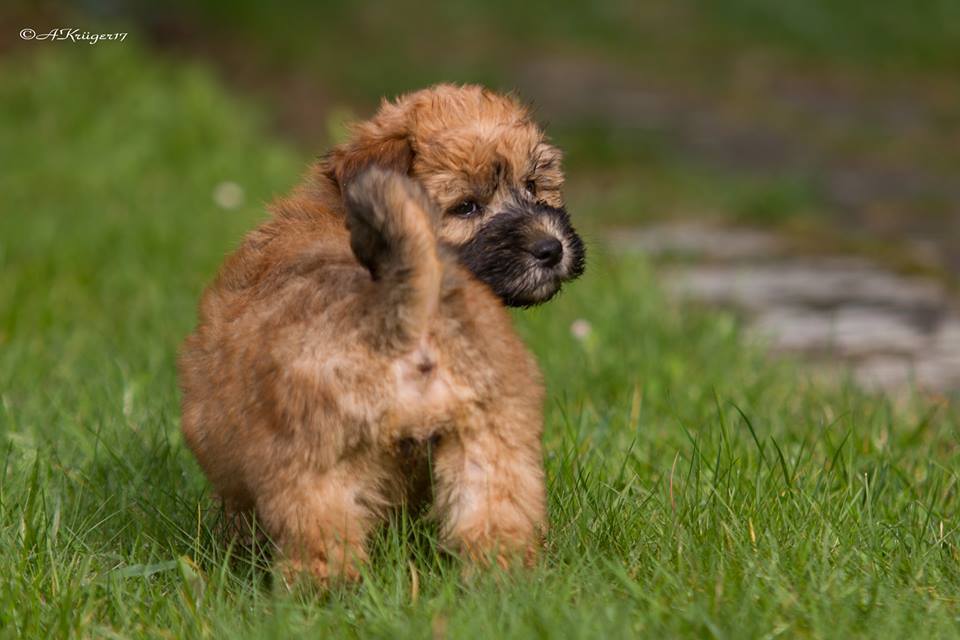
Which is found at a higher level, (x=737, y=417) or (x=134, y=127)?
(x=134, y=127)

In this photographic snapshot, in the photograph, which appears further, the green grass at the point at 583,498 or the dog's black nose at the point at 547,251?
the dog's black nose at the point at 547,251

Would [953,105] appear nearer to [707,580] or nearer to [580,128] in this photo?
[580,128]

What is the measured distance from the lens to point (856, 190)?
9938mm

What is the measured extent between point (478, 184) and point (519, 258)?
223mm

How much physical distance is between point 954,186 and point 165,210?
5.32 meters

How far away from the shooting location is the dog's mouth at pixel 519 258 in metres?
3.33

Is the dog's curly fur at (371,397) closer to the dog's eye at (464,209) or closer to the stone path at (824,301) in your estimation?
the dog's eye at (464,209)

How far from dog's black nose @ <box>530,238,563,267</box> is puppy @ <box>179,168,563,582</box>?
17.7 inches

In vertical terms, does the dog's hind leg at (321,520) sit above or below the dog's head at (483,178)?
below

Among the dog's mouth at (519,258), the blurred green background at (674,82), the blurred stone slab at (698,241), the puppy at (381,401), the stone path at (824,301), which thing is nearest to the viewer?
the puppy at (381,401)

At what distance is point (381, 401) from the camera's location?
2672mm

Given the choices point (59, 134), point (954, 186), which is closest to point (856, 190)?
point (954, 186)

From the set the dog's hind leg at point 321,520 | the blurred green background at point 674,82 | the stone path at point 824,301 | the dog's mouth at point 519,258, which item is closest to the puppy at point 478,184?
the dog's mouth at point 519,258

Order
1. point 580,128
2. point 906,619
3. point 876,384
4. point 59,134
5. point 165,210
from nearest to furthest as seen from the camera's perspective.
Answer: point 906,619 → point 876,384 → point 165,210 → point 59,134 → point 580,128
